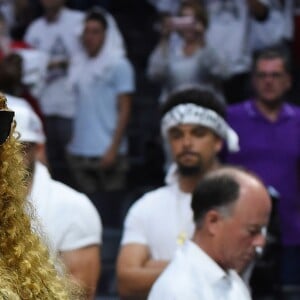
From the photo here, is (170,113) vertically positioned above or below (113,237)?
above

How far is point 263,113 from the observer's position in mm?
7500

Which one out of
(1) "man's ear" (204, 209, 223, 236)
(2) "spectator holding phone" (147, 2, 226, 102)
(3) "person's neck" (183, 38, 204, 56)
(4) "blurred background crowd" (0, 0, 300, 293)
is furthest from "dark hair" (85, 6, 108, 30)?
(1) "man's ear" (204, 209, 223, 236)

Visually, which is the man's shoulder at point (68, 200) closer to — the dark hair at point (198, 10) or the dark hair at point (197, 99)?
the dark hair at point (197, 99)

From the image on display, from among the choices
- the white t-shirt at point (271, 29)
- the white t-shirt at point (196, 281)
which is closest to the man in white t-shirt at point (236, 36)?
the white t-shirt at point (271, 29)

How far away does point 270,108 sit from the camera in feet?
24.8

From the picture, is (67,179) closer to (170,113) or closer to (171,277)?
(170,113)

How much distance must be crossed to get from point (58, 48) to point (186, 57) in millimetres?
1263

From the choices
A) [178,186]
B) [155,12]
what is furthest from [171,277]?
[155,12]

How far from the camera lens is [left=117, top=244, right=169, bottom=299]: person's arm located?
203 inches

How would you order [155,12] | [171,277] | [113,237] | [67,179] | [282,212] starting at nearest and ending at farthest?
1. [171,277]
2. [282,212]
3. [113,237]
4. [67,179]
5. [155,12]

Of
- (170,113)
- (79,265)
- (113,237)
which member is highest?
(170,113)

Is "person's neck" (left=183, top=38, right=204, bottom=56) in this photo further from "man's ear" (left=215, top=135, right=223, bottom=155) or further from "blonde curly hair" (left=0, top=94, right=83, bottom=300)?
"blonde curly hair" (left=0, top=94, right=83, bottom=300)

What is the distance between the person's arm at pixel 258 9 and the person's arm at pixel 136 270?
4.92 m

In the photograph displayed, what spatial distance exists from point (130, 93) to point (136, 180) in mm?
1061
